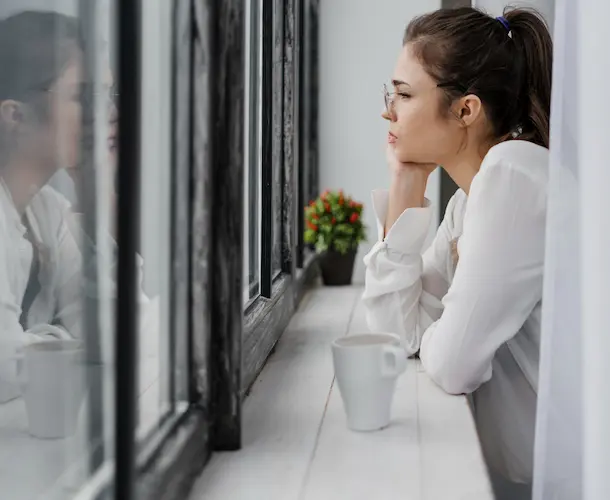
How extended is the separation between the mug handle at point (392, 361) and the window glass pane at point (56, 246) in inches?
14.5

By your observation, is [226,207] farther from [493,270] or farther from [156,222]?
[493,270]

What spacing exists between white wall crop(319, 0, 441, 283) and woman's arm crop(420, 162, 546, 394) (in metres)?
1.43

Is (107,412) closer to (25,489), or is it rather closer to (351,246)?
(25,489)

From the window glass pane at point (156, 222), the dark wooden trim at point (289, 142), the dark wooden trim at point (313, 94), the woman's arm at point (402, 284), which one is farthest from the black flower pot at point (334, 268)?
the window glass pane at point (156, 222)

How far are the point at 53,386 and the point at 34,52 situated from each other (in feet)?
0.80

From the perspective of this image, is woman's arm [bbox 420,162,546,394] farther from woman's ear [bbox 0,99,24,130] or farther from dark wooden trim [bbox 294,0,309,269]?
dark wooden trim [bbox 294,0,309,269]

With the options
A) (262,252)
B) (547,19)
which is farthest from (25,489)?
(547,19)

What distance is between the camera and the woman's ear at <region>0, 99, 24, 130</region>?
0.58 metres

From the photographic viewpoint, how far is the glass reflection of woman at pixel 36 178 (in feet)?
1.93

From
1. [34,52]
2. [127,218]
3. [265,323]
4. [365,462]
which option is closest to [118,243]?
[127,218]

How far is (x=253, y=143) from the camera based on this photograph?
5.14 feet

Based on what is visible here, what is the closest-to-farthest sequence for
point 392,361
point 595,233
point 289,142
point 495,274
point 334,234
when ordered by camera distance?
point 595,233 < point 392,361 < point 495,274 < point 289,142 < point 334,234

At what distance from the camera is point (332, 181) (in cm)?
272

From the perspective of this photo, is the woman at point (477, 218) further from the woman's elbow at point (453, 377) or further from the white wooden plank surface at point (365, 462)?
the white wooden plank surface at point (365, 462)
